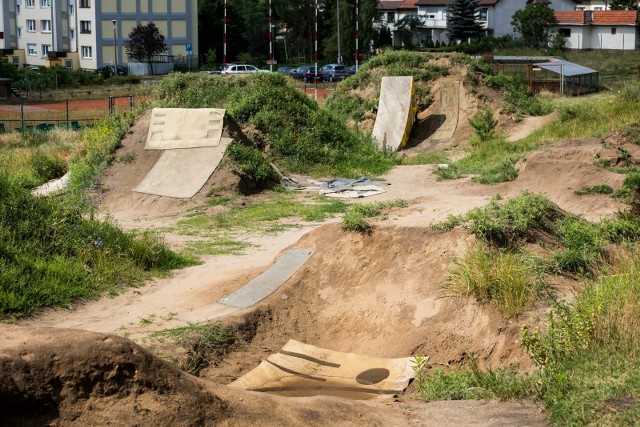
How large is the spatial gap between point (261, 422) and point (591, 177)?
11.0 m

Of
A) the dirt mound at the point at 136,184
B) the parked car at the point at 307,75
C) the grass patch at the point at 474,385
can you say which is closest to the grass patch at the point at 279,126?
the dirt mound at the point at 136,184

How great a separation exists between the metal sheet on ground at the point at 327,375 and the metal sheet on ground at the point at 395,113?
1593 centimetres

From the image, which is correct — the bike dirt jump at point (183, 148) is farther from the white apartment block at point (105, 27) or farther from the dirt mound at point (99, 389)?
the white apartment block at point (105, 27)

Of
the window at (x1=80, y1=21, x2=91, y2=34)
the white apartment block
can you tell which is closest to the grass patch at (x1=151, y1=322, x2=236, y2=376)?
the white apartment block

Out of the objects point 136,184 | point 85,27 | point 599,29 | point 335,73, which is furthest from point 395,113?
point 85,27

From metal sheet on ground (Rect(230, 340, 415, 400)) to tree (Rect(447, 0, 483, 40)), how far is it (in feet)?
201

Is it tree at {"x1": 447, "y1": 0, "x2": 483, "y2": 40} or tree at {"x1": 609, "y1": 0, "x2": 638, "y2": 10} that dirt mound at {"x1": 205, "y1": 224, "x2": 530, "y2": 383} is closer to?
tree at {"x1": 447, "y1": 0, "x2": 483, "y2": 40}

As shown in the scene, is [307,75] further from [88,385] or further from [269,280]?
[88,385]

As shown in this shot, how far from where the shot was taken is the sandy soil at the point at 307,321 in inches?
265

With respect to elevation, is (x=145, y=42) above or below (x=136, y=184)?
above

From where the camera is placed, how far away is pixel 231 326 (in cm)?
1102

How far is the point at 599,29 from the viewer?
68.1 metres

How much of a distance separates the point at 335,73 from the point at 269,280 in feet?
137

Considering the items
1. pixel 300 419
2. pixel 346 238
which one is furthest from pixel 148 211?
pixel 300 419
